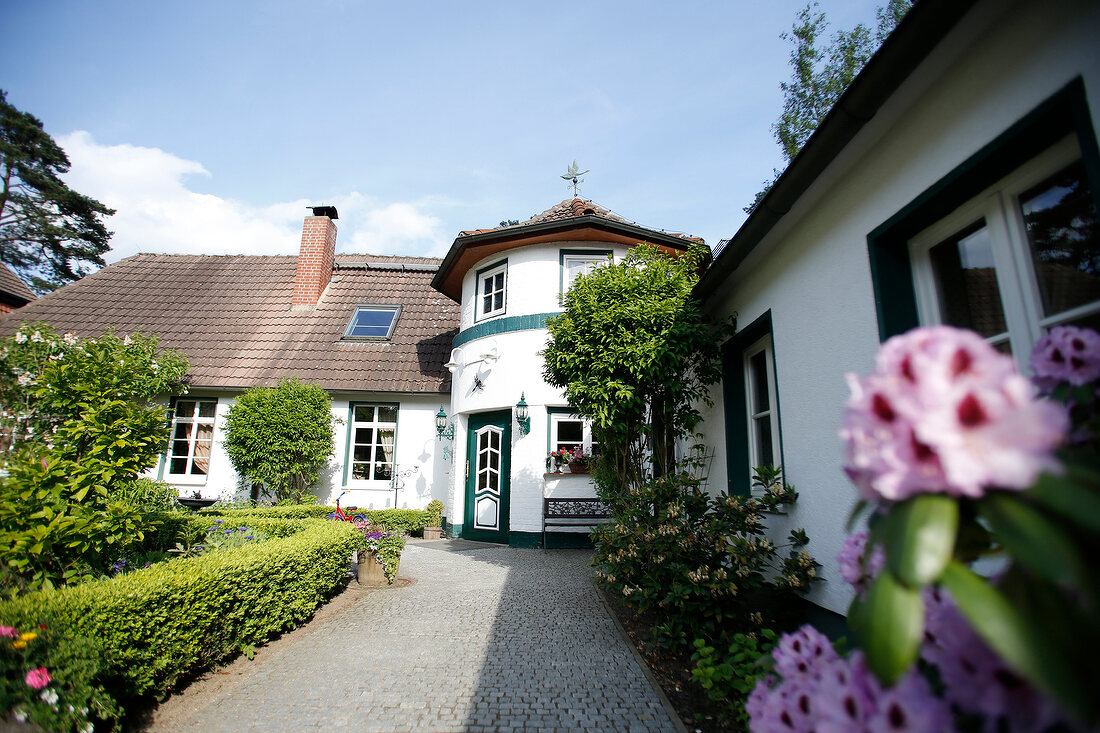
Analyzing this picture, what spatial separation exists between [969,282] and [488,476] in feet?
30.6

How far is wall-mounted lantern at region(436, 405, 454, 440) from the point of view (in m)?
12.0

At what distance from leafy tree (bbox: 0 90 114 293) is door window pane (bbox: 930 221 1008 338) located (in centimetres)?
3520

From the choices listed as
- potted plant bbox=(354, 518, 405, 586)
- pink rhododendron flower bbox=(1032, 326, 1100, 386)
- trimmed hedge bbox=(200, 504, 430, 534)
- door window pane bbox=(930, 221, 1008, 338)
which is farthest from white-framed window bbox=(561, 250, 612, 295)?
pink rhododendron flower bbox=(1032, 326, 1100, 386)

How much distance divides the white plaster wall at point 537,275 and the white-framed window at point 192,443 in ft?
28.8

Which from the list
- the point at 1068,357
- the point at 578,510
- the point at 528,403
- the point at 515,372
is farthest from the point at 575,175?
the point at 1068,357

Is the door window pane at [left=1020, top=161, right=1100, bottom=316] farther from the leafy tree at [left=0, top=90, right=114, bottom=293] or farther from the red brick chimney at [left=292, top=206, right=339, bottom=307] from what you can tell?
the leafy tree at [left=0, top=90, right=114, bottom=293]

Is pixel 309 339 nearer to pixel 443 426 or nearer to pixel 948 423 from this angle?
pixel 443 426

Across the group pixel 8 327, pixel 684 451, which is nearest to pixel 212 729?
pixel 684 451

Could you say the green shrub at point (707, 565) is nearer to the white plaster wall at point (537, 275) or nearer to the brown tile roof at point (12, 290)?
the white plaster wall at point (537, 275)

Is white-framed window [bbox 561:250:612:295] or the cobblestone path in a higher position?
white-framed window [bbox 561:250:612:295]

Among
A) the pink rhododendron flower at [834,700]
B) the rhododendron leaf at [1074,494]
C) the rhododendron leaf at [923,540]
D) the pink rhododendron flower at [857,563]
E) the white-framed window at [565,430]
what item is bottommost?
the pink rhododendron flower at [834,700]

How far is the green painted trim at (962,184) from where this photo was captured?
6.50ft

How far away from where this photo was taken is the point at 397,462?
12.9m

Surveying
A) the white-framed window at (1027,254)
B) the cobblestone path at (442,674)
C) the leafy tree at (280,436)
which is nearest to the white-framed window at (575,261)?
the cobblestone path at (442,674)
